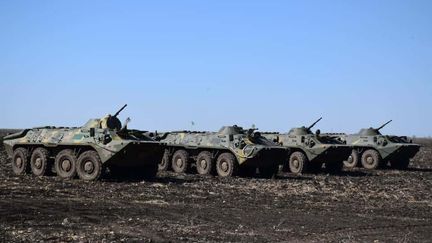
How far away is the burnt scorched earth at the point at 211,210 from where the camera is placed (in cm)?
938

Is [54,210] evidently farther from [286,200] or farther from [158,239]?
[286,200]

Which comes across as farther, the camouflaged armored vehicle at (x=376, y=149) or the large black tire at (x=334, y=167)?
the camouflaged armored vehicle at (x=376, y=149)

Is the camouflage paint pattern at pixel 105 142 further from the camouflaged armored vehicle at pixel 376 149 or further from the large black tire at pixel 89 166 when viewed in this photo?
the camouflaged armored vehicle at pixel 376 149

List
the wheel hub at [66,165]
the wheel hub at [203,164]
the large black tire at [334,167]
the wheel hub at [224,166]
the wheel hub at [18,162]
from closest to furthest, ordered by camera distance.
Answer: the wheel hub at [66,165] < the wheel hub at [18,162] < the wheel hub at [224,166] < the wheel hub at [203,164] < the large black tire at [334,167]

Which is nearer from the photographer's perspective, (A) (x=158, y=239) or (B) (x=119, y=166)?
(A) (x=158, y=239)

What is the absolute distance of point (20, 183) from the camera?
55.6 feet

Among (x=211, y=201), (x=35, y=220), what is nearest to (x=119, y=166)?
(x=211, y=201)

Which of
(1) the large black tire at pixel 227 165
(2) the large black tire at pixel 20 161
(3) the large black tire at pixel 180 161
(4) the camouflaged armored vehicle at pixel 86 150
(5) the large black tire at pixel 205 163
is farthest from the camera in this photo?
(3) the large black tire at pixel 180 161

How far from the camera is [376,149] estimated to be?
92.4 feet

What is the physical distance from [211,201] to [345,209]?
9.66 feet

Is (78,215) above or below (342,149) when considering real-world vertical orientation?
below

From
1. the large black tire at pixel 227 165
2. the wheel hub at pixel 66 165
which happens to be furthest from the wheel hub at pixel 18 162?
the large black tire at pixel 227 165

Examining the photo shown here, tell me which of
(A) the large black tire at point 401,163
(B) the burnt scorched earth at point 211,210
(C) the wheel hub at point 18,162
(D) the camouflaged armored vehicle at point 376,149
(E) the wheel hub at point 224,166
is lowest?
(B) the burnt scorched earth at point 211,210

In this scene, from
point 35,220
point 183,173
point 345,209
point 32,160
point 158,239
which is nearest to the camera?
point 158,239
